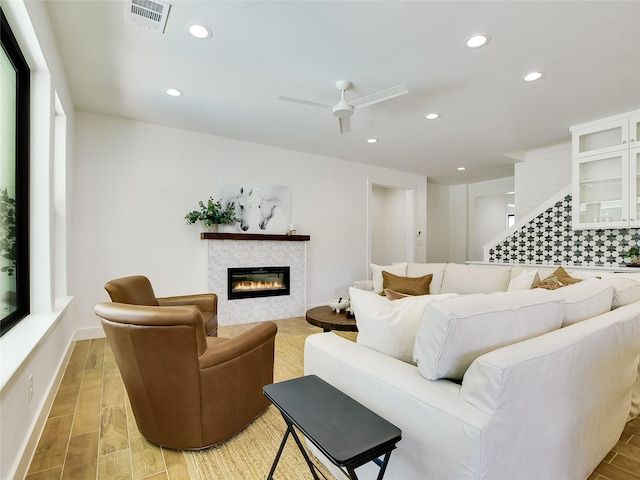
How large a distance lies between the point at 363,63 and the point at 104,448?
10.5 ft

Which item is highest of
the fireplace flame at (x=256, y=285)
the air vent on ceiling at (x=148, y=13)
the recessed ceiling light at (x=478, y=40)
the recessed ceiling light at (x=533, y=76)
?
the air vent on ceiling at (x=148, y=13)

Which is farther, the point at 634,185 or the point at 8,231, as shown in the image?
the point at 634,185

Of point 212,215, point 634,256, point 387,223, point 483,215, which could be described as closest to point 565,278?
point 634,256

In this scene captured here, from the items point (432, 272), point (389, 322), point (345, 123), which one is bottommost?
point (432, 272)

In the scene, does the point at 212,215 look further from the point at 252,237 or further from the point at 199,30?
the point at 199,30

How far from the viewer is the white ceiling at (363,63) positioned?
7.22 feet

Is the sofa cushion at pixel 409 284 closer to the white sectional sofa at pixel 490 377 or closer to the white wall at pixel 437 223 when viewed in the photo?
the white sectional sofa at pixel 490 377

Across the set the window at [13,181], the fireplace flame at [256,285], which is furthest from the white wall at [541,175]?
the window at [13,181]

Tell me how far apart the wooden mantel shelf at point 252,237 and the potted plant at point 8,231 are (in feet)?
7.70

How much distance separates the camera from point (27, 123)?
227cm

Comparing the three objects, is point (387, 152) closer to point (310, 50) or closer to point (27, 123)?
point (310, 50)

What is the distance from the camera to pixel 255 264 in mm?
4879

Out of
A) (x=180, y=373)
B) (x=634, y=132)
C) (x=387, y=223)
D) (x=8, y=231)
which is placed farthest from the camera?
(x=387, y=223)

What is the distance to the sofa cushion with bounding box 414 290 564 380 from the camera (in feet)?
3.84
